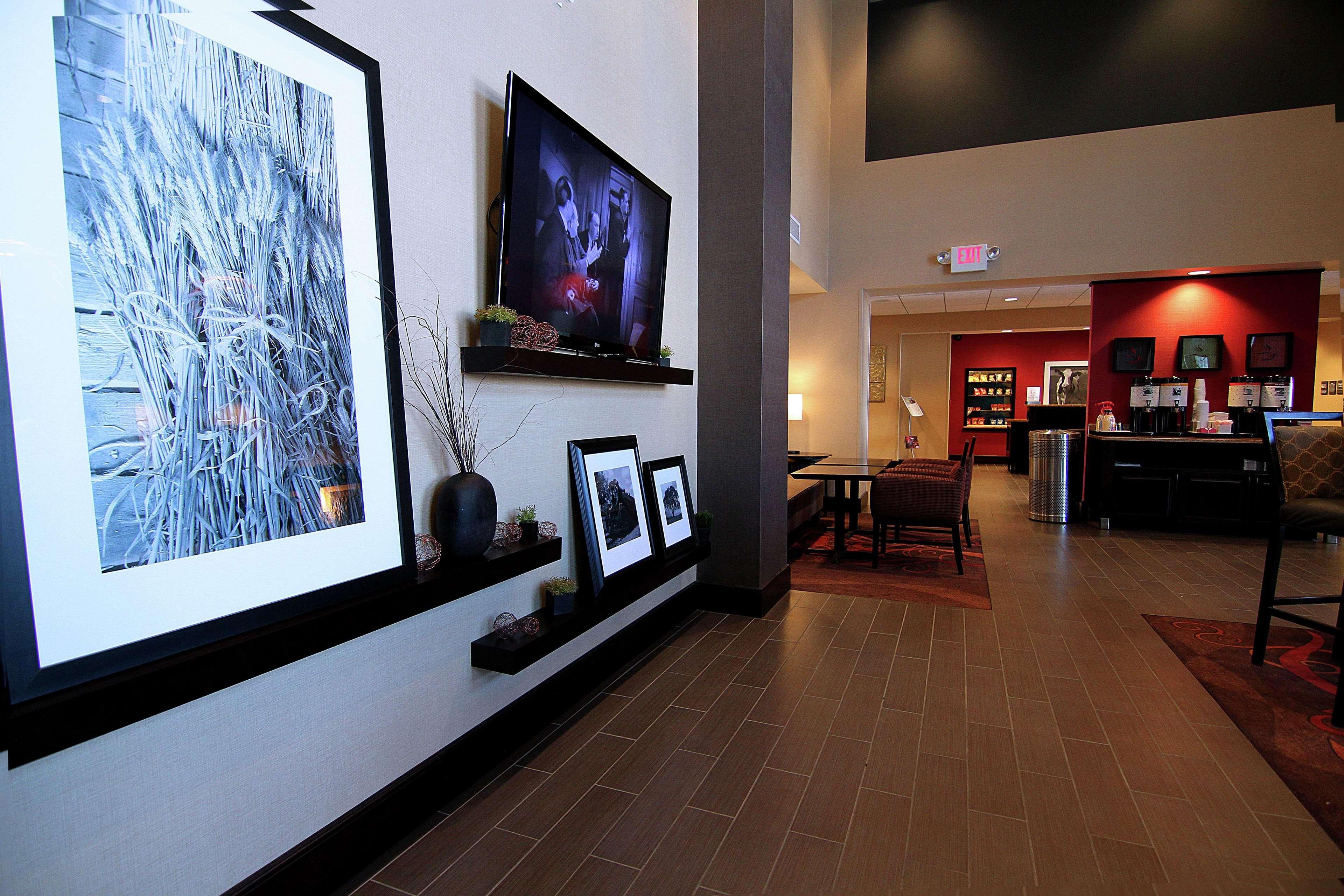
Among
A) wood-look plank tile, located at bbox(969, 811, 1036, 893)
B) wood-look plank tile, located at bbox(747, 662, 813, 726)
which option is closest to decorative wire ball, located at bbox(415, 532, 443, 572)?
wood-look plank tile, located at bbox(747, 662, 813, 726)

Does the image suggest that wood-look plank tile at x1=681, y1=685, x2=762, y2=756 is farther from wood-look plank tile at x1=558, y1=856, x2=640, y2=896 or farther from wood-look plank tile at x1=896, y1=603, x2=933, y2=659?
wood-look plank tile at x1=896, y1=603, x2=933, y2=659

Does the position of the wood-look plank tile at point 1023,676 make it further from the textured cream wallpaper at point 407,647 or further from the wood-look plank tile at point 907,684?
the textured cream wallpaper at point 407,647

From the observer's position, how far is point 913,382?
13758 millimetres

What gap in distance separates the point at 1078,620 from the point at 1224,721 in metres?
1.28

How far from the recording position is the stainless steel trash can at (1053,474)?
7.15 meters

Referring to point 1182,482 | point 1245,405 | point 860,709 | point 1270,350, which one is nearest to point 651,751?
point 860,709

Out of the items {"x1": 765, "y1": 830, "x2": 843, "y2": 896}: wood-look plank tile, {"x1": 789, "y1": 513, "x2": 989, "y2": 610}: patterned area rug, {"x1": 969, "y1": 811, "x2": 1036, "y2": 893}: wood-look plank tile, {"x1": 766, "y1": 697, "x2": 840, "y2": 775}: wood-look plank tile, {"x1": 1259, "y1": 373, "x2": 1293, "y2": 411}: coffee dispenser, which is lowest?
{"x1": 789, "y1": 513, "x2": 989, "y2": 610}: patterned area rug

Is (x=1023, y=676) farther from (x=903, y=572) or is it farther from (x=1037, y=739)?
(x=903, y=572)

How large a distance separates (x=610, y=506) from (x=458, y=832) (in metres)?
1.38

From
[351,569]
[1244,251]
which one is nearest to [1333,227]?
[1244,251]

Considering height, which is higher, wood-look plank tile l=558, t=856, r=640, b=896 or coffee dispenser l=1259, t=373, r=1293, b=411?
coffee dispenser l=1259, t=373, r=1293, b=411

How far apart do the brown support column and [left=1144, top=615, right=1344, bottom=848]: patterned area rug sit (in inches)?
86.7

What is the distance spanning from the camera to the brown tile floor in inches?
69.8

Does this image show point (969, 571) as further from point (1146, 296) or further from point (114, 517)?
point (114, 517)
